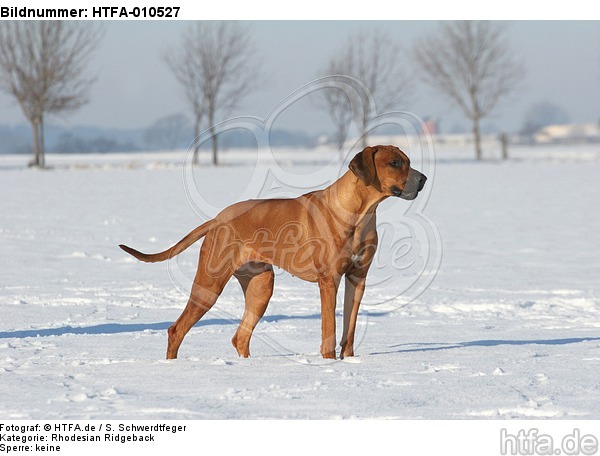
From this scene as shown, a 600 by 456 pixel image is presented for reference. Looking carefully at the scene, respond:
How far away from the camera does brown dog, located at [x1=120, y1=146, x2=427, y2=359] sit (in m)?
5.48

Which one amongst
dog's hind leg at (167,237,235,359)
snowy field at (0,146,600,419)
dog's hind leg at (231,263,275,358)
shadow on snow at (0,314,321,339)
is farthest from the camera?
shadow on snow at (0,314,321,339)

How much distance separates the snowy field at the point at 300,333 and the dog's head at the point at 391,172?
1219 millimetres

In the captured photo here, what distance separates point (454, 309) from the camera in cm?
912

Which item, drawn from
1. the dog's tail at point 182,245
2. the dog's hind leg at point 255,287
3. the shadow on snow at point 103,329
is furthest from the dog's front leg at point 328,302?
the shadow on snow at point 103,329

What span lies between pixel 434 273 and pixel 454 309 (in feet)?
8.70

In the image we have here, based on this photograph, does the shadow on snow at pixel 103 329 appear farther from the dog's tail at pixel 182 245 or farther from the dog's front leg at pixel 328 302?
the dog's front leg at pixel 328 302

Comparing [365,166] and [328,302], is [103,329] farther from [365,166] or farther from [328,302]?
[365,166]

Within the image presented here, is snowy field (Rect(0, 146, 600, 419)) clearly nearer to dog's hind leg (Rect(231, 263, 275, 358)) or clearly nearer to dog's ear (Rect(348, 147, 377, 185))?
dog's hind leg (Rect(231, 263, 275, 358))

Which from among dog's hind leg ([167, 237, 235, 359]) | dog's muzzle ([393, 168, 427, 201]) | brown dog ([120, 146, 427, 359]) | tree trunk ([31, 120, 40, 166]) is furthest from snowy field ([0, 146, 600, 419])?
tree trunk ([31, 120, 40, 166])

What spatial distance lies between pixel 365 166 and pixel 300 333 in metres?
2.46

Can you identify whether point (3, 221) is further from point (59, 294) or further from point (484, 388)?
point (484, 388)

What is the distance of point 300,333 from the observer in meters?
7.50

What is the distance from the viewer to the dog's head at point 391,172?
17.9 feet
